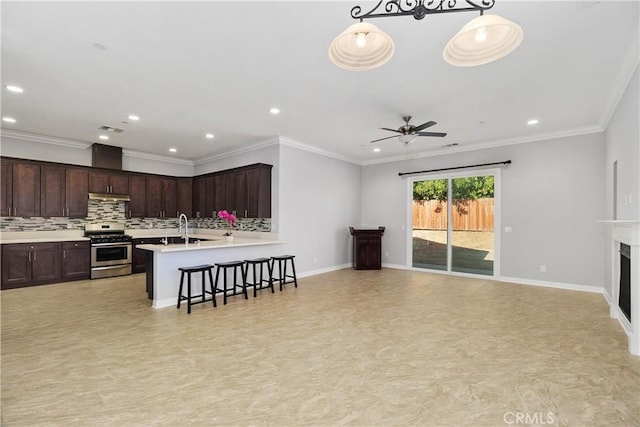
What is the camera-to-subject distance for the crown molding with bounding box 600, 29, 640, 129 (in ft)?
9.80

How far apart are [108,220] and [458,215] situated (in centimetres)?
822

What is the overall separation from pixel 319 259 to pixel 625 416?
562 centimetres

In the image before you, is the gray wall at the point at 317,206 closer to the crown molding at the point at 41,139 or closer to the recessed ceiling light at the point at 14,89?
the recessed ceiling light at the point at 14,89

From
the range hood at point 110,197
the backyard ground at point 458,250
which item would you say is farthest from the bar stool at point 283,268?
the range hood at point 110,197

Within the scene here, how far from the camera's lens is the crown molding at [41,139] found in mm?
5977

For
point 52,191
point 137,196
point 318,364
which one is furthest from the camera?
point 137,196

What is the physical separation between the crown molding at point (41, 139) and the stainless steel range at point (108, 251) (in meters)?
1.80

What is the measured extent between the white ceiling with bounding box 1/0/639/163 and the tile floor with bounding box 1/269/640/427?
9.79 ft

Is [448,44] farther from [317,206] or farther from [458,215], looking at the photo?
A: [458,215]

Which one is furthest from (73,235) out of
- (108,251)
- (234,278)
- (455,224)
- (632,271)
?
(632,271)

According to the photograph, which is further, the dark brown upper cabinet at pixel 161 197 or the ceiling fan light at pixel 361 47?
the dark brown upper cabinet at pixel 161 197

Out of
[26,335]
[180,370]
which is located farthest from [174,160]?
[180,370]

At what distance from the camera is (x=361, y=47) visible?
2.02 metres

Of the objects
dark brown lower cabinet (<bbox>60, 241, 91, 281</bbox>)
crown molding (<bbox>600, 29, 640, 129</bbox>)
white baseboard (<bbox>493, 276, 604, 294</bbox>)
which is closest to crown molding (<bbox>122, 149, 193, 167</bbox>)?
dark brown lower cabinet (<bbox>60, 241, 91, 281</bbox>)
